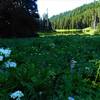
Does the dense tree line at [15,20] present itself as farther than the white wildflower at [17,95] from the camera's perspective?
Yes

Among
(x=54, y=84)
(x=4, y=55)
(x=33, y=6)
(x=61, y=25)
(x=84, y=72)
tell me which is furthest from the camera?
(x=61, y=25)

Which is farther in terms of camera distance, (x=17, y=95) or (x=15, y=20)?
(x=15, y=20)

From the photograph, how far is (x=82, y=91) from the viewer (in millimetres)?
5484

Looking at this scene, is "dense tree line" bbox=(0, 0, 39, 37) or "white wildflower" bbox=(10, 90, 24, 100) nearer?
"white wildflower" bbox=(10, 90, 24, 100)

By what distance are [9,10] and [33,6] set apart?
267 inches

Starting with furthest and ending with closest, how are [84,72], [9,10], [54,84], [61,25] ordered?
[61,25], [9,10], [84,72], [54,84]

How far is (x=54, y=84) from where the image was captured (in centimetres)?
541

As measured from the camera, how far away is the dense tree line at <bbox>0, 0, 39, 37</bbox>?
3975cm

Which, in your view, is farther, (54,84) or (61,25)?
(61,25)

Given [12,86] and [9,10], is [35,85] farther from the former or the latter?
[9,10]

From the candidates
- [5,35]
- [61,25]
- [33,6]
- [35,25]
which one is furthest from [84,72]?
[61,25]

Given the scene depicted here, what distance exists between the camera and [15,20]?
3972cm

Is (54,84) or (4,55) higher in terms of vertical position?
(4,55)

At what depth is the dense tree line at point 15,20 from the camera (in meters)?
39.8
